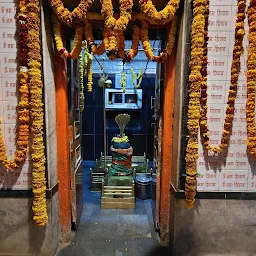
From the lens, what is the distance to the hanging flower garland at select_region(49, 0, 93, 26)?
155 cm

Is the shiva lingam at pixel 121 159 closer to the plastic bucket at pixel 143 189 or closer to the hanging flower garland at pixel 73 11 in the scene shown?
the plastic bucket at pixel 143 189

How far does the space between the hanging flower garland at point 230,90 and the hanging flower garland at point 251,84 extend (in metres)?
0.07

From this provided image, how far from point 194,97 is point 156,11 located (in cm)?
76

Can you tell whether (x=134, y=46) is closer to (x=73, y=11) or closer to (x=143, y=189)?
(x=73, y=11)

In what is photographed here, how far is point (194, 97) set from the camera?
5.37 feet

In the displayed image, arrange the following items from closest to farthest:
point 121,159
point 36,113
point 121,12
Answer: point 121,12 → point 36,113 → point 121,159

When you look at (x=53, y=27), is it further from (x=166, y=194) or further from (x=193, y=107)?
(x=166, y=194)

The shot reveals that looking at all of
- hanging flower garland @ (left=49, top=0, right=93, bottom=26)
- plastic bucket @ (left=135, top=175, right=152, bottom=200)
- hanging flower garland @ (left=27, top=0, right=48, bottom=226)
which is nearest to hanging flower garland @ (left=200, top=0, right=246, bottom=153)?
hanging flower garland @ (left=49, top=0, right=93, bottom=26)

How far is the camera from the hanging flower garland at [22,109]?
1.61 m

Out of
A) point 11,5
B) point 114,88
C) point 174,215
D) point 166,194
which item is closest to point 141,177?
point 166,194

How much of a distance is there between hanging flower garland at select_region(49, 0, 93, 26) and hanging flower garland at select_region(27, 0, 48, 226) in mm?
176

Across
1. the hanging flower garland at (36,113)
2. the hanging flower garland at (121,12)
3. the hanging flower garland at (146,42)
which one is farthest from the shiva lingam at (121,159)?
the hanging flower garland at (121,12)

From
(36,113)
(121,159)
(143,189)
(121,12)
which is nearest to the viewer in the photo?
(121,12)

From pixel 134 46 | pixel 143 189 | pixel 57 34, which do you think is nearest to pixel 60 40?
pixel 57 34
